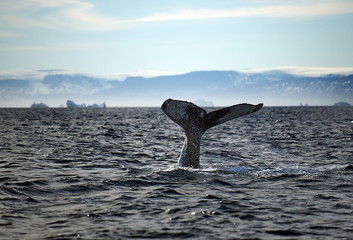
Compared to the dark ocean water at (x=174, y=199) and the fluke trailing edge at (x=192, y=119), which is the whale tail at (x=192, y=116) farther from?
the dark ocean water at (x=174, y=199)

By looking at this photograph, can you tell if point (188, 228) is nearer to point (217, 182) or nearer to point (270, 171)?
point (217, 182)

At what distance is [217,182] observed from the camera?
41.8 feet

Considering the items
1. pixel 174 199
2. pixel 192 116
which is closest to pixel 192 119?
pixel 192 116

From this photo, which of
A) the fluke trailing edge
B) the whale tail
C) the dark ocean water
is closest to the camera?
the dark ocean water

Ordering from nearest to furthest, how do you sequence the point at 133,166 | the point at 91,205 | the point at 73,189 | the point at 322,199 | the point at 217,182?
1. the point at 91,205
2. the point at 322,199
3. the point at 73,189
4. the point at 217,182
5. the point at 133,166

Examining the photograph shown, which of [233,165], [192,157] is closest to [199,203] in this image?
[192,157]

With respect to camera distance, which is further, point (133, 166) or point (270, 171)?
point (133, 166)

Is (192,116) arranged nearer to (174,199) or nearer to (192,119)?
(192,119)

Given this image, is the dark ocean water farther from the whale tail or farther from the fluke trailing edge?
the whale tail

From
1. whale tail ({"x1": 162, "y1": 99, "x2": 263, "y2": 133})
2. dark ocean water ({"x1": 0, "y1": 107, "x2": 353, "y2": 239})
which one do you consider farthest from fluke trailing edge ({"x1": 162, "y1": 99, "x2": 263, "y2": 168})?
dark ocean water ({"x1": 0, "y1": 107, "x2": 353, "y2": 239})

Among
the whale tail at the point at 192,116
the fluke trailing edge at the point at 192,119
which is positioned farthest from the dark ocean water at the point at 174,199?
the whale tail at the point at 192,116

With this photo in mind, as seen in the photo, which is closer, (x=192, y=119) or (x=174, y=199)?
(x=174, y=199)

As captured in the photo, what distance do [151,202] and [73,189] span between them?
226cm

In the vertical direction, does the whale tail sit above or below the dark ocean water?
above
